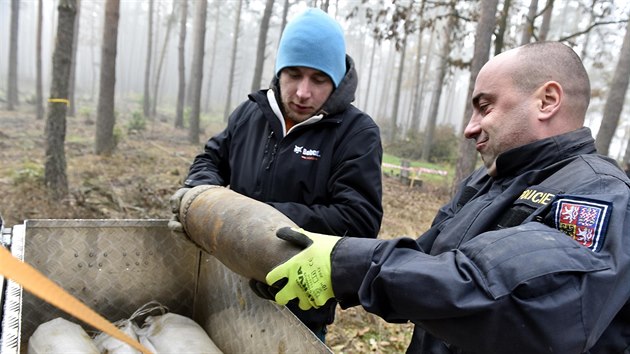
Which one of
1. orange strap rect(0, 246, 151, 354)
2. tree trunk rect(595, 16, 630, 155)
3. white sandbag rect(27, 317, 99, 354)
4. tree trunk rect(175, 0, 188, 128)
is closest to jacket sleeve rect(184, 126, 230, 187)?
white sandbag rect(27, 317, 99, 354)

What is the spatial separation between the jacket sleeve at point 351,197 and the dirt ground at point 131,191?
7.03 feet

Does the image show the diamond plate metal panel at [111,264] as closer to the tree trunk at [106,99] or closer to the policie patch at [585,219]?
the policie patch at [585,219]

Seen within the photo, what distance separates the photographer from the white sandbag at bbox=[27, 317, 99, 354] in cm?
214

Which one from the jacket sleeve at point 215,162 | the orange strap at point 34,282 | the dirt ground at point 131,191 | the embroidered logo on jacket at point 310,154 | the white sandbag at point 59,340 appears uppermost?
the embroidered logo on jacket at point 310,154

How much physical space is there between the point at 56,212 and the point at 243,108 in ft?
13.8

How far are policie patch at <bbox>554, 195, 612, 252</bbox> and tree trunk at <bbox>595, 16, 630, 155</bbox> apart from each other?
10732mm

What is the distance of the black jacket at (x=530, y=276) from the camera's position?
1.03m

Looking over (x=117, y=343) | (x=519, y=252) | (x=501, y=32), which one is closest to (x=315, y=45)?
(x=519, y=252)

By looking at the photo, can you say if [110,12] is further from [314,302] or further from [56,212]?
[314,302]

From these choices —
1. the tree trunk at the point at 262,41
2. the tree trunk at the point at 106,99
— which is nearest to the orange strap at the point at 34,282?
the tree trunk at the point at 106,99

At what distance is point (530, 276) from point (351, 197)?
1.05 meters

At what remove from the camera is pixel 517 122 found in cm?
153

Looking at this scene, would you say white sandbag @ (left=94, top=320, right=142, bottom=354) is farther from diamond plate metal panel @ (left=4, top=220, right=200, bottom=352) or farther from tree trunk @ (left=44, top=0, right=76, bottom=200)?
tree trunk @ (left=44, top=0, right=76, bottom=200)

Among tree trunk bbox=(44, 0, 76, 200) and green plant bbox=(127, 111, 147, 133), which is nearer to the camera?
tree trunk bbox=(44, 0, 76, 200)
